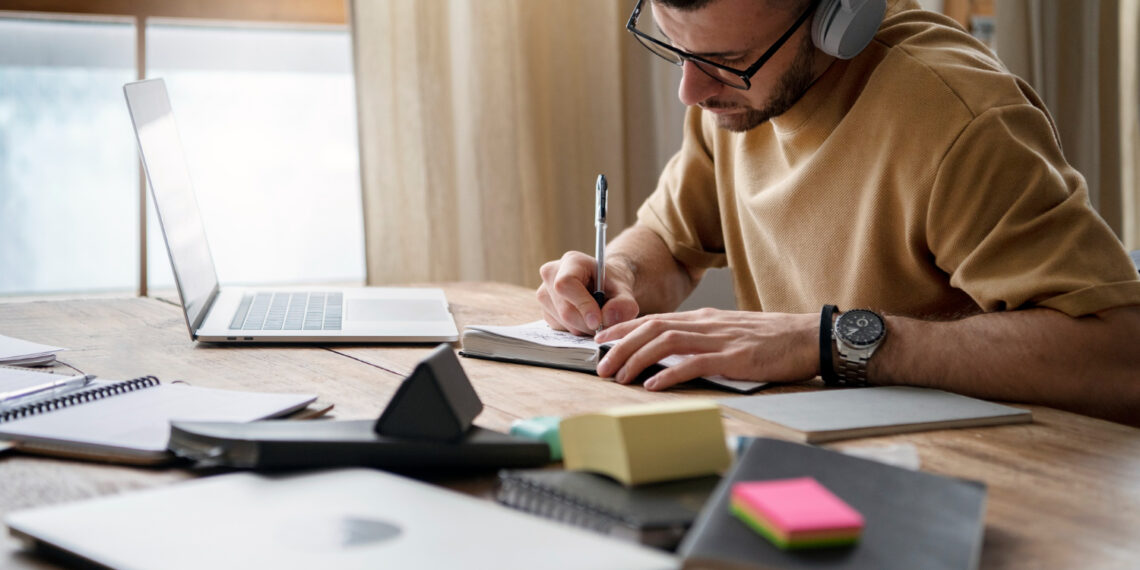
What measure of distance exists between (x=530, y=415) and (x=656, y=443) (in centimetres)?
32

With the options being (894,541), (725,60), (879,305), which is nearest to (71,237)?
(725,60)

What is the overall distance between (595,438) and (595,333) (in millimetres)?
674

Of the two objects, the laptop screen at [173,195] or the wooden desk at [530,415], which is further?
the laptop screen at [173,195]

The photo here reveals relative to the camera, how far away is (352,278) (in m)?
2.61

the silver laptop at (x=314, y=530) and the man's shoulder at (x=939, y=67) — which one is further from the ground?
the man's shoulder at (x=939, y=67)

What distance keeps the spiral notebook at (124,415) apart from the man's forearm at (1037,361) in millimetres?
616

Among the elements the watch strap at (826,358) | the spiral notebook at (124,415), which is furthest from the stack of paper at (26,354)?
the watch strap at (826,358)

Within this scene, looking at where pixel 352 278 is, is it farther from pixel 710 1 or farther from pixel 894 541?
pixel 894 541

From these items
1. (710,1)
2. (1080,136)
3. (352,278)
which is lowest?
(352,278)

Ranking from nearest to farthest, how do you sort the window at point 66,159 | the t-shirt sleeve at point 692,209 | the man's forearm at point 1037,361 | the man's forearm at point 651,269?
1. the man's forearm at point 1037,361
2. the man's forearm at point 651,269
3. the t-shirt sleeve at point 692,209
4. the window at point 66,159

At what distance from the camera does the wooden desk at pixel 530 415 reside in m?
0.61

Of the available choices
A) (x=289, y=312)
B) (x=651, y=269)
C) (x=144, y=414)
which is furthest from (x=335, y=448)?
(x=651, y=269)

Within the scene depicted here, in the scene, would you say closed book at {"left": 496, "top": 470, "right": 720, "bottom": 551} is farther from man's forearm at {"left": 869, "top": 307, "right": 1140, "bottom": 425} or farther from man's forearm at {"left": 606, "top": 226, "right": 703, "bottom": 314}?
man's forearm at {"left": 606, "top": 226, "right": 703, "bottom": 314}

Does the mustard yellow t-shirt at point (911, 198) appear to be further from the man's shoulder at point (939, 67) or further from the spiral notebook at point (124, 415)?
the spiral notebook at point (124, 415)
